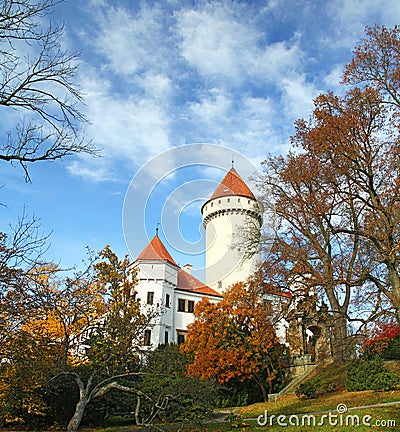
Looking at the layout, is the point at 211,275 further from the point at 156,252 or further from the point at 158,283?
the point at 158,283

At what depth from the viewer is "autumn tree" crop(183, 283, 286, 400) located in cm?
2103

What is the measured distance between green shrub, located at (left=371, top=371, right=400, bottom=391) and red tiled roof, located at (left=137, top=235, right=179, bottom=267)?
2200cm

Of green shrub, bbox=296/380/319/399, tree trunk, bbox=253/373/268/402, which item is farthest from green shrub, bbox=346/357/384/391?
tree trunk, bbox=253/373/268/402

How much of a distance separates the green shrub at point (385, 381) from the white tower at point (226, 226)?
78.0 ft

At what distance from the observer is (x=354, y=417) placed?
10.8 meters

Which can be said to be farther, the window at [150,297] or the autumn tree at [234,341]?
the window at [150,297]

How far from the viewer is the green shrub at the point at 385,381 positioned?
49.2ft

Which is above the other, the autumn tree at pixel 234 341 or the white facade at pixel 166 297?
the white facade at pixel 166 297

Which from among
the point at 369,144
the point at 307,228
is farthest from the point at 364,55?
the point at 307,228

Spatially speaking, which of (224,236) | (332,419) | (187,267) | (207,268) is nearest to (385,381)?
(332,419)

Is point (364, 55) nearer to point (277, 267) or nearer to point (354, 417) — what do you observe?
point (277, 267)

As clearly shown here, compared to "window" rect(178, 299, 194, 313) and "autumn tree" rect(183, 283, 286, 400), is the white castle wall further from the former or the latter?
"autumn tree" rect(183, 283, 286, 400)

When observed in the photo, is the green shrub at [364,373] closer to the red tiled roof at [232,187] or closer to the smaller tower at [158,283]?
the smaller tower at [158,283]

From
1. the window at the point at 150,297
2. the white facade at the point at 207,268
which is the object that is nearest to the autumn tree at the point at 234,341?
the white facade at the point at 207,268
